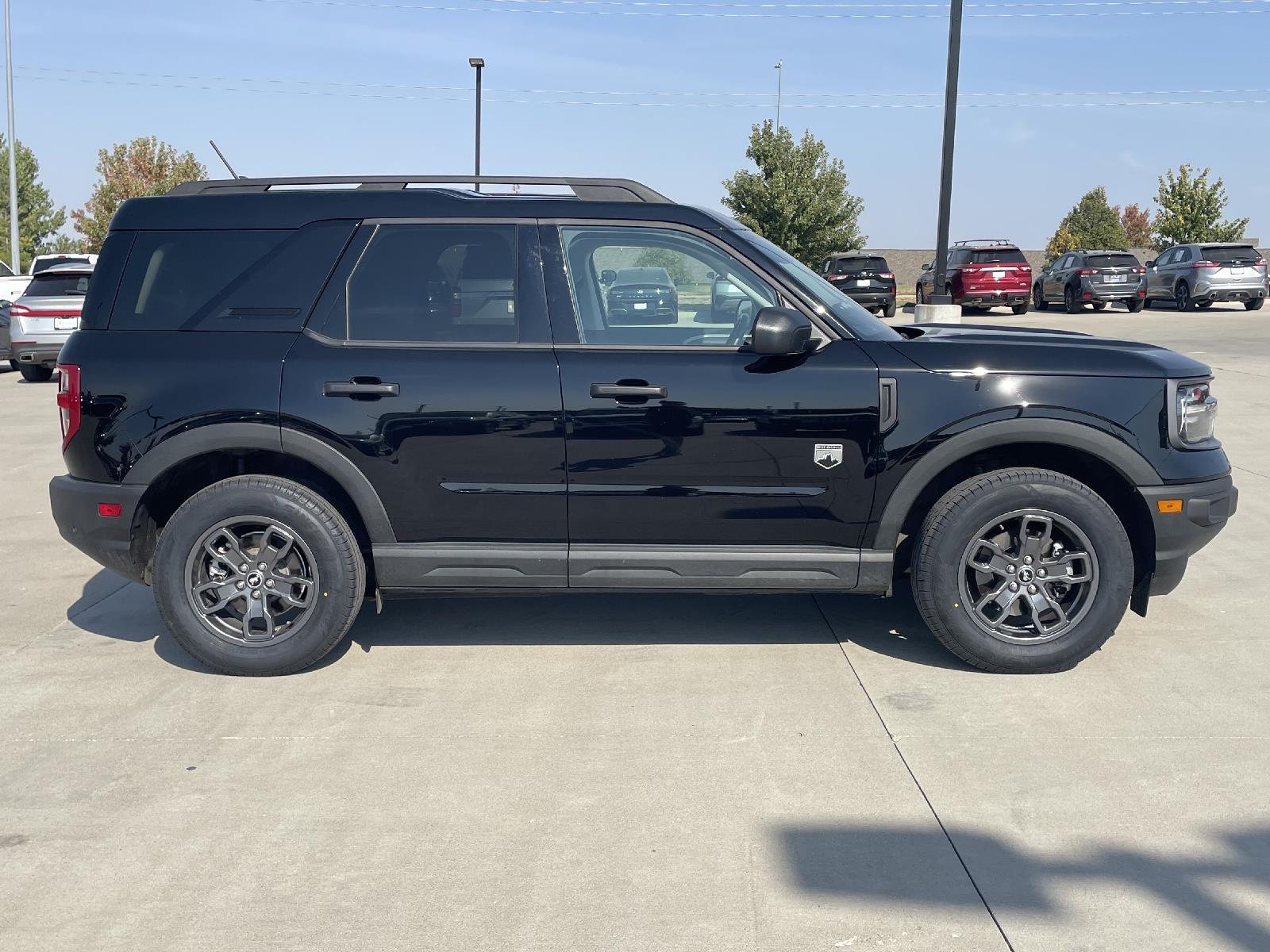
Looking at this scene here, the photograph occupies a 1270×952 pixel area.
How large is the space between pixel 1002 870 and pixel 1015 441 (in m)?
1.98

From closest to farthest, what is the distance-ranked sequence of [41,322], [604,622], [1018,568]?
[1018,568] → [604,622] → [41,322]

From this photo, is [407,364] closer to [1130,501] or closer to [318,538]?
[318,538]

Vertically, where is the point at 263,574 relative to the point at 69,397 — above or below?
below

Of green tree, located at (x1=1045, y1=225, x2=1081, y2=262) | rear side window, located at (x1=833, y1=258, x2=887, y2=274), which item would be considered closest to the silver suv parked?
rear side window, located at (x1=833, y1=258, x2=887, y2=274)

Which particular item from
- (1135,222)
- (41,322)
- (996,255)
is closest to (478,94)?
(996,255)

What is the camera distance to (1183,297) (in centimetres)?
3077

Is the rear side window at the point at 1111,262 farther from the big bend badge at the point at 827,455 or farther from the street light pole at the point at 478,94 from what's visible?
the big bend badge at the point at 827,455

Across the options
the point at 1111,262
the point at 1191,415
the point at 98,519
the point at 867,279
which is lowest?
the point at 98,519

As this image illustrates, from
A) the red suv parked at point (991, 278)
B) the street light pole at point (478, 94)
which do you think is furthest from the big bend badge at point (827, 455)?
the street light pole at point (478, 94)

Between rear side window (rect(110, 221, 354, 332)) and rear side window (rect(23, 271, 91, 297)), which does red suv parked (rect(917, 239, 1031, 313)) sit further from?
rear side window (rect(110, 221, 354, 332))

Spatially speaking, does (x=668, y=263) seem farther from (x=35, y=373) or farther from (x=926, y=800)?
(x=35, y=373)

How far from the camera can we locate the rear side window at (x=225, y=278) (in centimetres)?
511

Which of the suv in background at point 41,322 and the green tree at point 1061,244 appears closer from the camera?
the suv in background at point 41,322

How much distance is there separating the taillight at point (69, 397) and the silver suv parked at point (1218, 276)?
2957 cm
